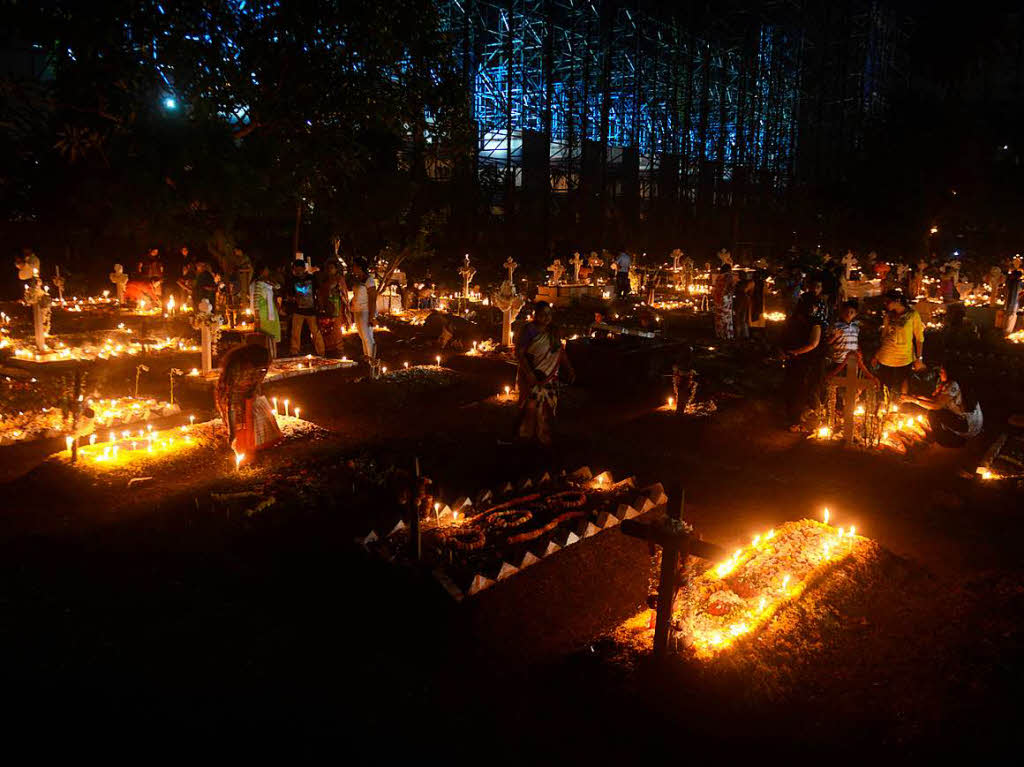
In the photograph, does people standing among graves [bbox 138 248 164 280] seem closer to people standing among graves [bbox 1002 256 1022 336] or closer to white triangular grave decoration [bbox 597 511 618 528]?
white triangular grave decoration [bbox 597 511 618 528]

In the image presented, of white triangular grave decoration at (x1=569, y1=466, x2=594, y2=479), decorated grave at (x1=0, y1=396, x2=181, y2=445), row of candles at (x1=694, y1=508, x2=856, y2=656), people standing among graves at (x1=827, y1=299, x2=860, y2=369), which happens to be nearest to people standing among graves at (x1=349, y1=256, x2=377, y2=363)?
decorated grave at (x1=0, y1=396, x2=181, y2=445)

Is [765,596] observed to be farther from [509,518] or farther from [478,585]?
[509,518]

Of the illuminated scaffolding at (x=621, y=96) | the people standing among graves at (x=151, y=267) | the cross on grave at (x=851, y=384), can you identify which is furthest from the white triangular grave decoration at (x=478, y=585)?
the illuminated scaffolding at (x=621, y=96)

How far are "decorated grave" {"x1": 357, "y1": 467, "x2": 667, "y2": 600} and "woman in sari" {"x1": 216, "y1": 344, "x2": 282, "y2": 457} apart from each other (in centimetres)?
238

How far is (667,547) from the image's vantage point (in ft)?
14.2

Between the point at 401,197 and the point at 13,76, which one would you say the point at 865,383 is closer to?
the point at 13,76

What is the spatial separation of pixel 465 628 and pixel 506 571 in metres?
0.64

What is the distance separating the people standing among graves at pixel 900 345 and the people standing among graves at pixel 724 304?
18.1 feet

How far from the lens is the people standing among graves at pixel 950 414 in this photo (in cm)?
889

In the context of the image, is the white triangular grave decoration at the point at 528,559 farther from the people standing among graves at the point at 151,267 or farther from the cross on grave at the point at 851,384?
the people standing among graves at the point at 151,267

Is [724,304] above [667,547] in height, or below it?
above


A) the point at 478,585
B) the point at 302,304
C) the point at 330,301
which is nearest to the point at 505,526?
the point at 478,585

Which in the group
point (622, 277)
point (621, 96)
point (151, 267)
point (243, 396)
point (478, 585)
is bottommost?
point (478, 585)

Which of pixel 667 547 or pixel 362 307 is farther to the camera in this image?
pixel 362 307
